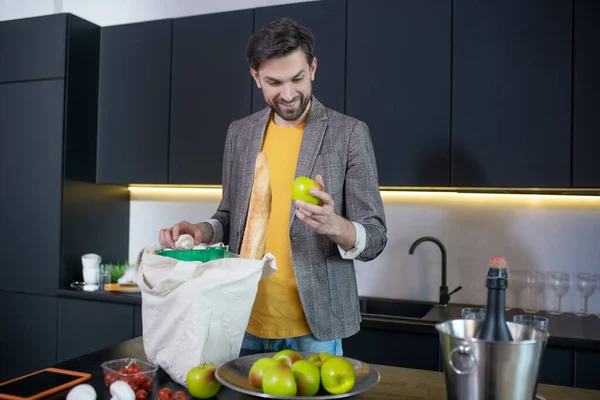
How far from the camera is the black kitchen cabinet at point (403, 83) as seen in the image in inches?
105

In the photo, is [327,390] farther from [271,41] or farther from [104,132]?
[104,132]

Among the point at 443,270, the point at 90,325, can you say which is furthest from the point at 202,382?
the point at 90,325

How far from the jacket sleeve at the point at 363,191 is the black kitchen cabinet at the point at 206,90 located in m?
1.48

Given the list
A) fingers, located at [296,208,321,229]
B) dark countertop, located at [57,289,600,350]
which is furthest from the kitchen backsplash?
fingers, located at [296,208,321,229]

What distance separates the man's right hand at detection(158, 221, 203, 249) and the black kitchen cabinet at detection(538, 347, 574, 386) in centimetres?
142

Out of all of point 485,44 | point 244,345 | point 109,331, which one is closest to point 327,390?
point 244,345

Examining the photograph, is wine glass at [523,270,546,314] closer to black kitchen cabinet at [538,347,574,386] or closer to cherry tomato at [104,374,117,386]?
black kitchen cabinet at [538,347,574,386]

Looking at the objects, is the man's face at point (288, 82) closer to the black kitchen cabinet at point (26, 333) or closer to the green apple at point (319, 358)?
the green apple at point (319, 358)

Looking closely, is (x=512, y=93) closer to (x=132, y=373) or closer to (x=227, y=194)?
(x=227, y=194)

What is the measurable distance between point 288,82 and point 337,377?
0.84 metres

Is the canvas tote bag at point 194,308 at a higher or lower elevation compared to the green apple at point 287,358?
higher

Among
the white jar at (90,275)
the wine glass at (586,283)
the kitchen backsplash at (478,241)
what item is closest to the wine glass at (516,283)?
the kitchen backsplash at (478,241)

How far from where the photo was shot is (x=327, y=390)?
109cm

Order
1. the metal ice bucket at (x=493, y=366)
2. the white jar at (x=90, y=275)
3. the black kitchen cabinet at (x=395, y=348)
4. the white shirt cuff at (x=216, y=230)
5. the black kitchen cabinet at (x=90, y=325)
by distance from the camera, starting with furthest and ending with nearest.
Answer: the white jar at (x=90, y=275) → the black kitchen cabinet at (x=90, y=325) → the black kitchen cabinet at (x=395, y=348) → the white shirt cuff at (x=216, y=230) → the metal ice bucket at (x=493, y=366)
